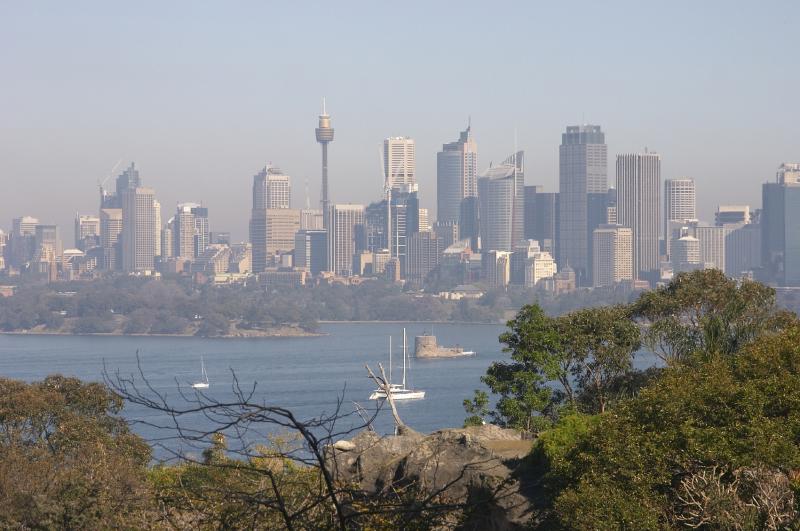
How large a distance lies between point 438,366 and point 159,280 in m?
78.9

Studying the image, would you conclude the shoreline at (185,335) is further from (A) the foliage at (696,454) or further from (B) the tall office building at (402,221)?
(A) the foliage at (696,454)

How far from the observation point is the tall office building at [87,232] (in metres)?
179

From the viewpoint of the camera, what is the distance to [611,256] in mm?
145375

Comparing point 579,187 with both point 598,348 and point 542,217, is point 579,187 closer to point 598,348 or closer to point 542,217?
point 542,217

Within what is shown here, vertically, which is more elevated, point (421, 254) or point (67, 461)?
point (421, 254)

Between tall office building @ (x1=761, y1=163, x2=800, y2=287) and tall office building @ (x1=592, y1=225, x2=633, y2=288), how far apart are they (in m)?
14.7

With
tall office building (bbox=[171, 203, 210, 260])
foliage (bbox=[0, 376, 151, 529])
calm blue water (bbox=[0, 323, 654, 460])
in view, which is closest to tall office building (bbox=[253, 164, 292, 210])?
tall office building (bbox=[171, 203, 210, 260])

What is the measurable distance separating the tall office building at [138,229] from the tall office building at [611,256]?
55.2m

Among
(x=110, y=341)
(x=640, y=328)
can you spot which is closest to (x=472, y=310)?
(x=110, y=341)

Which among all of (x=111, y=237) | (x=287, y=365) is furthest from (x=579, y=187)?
(x=287, y=365)

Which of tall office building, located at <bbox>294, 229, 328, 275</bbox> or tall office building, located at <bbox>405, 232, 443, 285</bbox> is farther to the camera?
tall office building, located at <bbox>294, 229, 328, 275</bbox>

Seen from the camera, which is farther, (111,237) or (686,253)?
(111,237)

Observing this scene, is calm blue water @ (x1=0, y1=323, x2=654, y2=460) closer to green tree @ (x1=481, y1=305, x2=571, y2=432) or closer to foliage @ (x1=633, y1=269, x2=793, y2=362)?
foliage @ (x1=633, y1=269, x2=793, y2=362)

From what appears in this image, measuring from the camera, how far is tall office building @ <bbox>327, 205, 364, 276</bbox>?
159 meters
